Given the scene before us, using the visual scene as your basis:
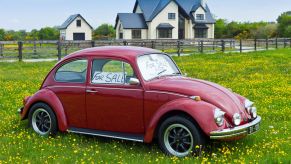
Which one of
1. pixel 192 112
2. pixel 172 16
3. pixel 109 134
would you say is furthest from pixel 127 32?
pixel 192 112

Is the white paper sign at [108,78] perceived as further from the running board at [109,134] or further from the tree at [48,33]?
the tree at [48,33]

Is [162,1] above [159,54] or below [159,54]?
above

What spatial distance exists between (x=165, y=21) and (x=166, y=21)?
10.4 inches

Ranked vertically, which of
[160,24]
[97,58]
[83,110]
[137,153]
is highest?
[160,24]

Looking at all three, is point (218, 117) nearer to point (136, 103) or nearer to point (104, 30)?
point (136, 103)

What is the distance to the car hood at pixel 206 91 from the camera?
21.7 feet

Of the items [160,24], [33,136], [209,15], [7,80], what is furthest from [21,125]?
[209,15]

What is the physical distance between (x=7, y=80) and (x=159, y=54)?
400 inches

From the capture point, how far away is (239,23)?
3063 inches

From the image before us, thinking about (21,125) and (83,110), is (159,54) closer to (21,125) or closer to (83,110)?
(83,110)

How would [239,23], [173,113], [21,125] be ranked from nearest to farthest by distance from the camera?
1. [173,113]
2. [21,125]
3. [239,23]

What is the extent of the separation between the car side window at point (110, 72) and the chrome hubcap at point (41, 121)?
1211 millimetres

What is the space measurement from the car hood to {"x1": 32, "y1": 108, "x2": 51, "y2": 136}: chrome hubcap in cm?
221

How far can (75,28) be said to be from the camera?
6638 centimetres
